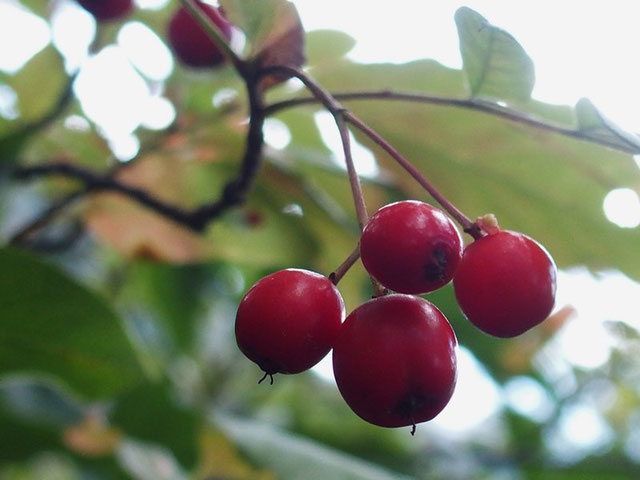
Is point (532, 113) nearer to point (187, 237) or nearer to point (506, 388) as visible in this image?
point (187, 237)

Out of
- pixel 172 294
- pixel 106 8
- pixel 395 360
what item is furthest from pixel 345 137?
pixel 172 294

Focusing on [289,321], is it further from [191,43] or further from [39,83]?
[39,83]

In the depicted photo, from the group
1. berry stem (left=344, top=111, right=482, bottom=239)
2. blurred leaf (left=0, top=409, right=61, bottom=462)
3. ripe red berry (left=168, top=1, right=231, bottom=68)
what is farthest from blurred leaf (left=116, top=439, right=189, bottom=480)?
berry stem (left=344, top=111, right=482, bottom=239)

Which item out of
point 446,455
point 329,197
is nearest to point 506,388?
point 446,455

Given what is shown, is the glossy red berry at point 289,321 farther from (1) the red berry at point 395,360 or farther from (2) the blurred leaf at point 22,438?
(2) the blurred leaf at point 22,438

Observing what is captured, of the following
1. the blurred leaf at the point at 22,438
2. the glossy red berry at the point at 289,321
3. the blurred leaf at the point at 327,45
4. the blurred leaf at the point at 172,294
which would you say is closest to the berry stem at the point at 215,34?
the glossy red berry at the point at 289,321

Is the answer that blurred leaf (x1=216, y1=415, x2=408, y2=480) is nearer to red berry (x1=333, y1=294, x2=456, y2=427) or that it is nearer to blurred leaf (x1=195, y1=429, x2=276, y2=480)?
blurred leaf (x1=195, y1=429, x2=276, y2=480)

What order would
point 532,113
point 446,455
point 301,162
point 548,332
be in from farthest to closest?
point 446,455
point 548,332
point 301,162
point 532,113
